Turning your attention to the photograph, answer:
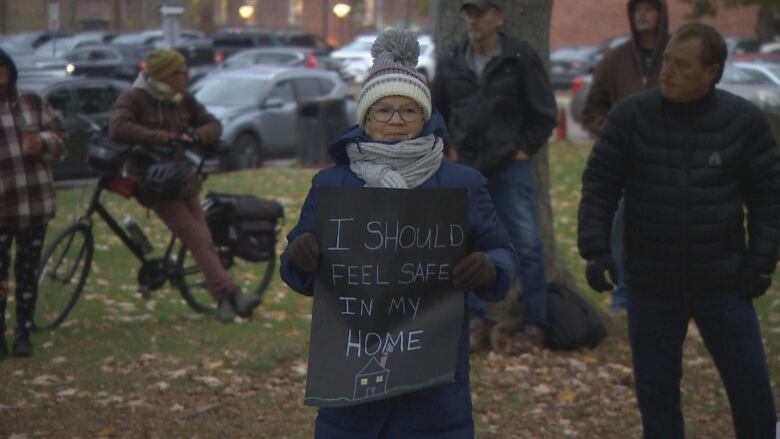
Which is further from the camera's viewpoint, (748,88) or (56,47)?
(56,47)

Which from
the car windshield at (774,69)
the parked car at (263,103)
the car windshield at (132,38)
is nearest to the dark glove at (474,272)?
the parked car at (263,103)

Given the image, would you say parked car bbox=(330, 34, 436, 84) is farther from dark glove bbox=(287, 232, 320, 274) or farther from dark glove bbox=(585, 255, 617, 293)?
dark glove bbox=(287, 232, 320, 274)

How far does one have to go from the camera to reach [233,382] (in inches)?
299

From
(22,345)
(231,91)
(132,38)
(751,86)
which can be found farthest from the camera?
(132,38)

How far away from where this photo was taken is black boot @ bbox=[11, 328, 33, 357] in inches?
322

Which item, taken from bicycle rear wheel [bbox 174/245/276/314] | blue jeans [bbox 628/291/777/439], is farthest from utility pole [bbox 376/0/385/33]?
blue jeans [bbox 628/291/777/439]

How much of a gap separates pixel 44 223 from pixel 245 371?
1.44m

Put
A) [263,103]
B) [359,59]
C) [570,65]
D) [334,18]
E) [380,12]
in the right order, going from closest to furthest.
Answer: [263,103] < [359,59] < [570,65] < [334,18] < [380,12]

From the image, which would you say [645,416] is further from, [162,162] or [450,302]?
[162,162]

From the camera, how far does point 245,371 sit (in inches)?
308

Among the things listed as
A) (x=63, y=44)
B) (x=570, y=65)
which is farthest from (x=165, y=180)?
(x=570, y=65)

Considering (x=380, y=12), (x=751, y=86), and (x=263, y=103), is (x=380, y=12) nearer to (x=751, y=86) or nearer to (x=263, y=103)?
(x=751, y=86)

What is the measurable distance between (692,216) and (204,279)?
535cm

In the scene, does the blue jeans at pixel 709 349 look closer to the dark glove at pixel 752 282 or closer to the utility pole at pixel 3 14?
the dark glove at pixel 752 282
